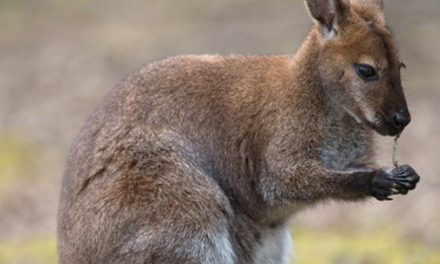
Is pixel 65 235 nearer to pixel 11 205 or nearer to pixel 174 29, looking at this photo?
pixel 11 205

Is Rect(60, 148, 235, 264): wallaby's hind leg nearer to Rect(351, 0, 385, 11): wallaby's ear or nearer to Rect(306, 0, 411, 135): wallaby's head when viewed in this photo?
Rect(306, 0, 411, 135): wallaby's head

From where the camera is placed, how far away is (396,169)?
831 cm

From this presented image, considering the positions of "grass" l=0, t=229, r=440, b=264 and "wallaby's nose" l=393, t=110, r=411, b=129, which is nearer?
"wallaby's nose" l=393, t=110, r=411, b=129

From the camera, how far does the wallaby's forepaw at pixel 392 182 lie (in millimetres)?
8242

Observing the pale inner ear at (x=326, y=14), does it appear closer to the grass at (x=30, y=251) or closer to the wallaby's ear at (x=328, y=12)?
the wallaby's ear at (x=328, y=12)

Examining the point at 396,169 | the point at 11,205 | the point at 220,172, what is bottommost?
the point at 396,169

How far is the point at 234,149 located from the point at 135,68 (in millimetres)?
9997

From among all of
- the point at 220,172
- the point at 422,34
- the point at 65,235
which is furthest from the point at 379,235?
the point at 422,34

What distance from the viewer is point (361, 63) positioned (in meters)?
8.37

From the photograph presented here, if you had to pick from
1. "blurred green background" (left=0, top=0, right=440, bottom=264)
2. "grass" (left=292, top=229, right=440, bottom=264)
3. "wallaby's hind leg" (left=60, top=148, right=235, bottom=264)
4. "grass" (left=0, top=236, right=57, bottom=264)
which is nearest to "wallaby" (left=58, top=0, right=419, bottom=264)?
"wallaby's hind leg" (left=60, top=148, right=235, bottom=264)

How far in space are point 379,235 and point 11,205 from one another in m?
4.65

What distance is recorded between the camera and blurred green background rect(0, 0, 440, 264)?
13.1 m

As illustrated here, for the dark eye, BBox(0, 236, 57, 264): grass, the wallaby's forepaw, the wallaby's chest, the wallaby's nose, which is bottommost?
the wallaby's forepaw

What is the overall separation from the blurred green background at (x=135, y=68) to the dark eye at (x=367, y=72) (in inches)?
35.5
